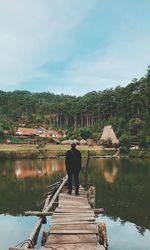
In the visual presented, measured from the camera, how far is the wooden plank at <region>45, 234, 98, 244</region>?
982 cm

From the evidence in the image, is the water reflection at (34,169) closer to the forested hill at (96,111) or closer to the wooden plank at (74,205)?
the wooden plank at (74,205)

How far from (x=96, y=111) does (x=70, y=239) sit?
391 feet

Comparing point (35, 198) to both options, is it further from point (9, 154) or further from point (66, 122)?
point (66, 122)

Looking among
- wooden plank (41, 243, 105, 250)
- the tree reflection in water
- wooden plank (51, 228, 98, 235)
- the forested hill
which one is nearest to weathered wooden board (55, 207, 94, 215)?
wooden plank (51, 228, 98, 235)

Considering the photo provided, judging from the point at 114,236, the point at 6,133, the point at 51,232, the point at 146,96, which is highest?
the point at 146,96

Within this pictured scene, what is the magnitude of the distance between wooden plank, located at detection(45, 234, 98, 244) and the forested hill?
72.3 meters

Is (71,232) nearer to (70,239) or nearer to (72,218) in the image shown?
(70,239)

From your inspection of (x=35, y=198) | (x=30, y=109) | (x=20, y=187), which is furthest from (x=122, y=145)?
(x=30, y=109)

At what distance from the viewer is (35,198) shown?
2664 cm

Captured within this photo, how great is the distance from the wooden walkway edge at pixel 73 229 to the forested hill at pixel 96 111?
68.7 m

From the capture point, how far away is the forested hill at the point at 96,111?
9819 cm

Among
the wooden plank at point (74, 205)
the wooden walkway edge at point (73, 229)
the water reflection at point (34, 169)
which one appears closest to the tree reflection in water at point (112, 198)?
the wooden plank at point (74, 205)

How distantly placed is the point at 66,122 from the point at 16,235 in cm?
12945

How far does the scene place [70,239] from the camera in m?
10.0
